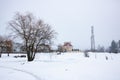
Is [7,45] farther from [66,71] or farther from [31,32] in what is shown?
[66,71]

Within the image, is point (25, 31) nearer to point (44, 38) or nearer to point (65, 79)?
point (44, 38)

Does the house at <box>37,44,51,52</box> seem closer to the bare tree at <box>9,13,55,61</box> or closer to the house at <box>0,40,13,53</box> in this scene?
the bare tree at <box>9,13,55,61</box>

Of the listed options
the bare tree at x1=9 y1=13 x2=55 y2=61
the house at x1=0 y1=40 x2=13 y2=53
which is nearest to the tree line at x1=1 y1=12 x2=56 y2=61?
the bare tree at x1=9 y1=13 x2=55 y2=61

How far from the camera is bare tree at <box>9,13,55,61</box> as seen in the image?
114ft

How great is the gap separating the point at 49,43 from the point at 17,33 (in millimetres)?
6739

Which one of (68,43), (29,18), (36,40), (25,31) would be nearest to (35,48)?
(36,40)

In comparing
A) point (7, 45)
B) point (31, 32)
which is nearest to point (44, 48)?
point (31, 32)

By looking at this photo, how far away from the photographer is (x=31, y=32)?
35125mm

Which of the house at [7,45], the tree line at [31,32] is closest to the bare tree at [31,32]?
the tree line at [31,32]

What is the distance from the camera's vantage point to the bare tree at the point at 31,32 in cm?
3484

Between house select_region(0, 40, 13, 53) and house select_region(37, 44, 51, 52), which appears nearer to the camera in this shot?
house select_region(37, 44, 51, 52)

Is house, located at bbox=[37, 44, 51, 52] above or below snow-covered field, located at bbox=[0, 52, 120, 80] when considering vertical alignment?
above

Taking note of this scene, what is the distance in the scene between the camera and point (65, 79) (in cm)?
1437

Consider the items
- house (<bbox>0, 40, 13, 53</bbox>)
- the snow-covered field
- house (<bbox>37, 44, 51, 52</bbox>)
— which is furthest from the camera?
house (<bbox>0, 40, 13, 53</bbox>)
